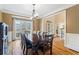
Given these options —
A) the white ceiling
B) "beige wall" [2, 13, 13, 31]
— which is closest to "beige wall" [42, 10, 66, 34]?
the white ceiling

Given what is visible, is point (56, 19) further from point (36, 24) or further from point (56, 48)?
point (56, 48)

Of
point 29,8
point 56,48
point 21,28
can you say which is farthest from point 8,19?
point 56,48

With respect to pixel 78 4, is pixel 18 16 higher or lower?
lower

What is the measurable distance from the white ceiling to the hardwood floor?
0.52m

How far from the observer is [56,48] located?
2273 mm

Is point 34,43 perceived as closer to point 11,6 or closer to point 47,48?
Answer: point 47,48

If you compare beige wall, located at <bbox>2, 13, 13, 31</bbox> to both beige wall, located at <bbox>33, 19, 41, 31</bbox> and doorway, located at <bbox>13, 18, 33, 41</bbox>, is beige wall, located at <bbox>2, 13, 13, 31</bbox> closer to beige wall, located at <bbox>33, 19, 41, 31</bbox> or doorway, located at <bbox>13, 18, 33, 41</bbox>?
doorway, located at <bbox>13, 18, 33, 41</bbox>

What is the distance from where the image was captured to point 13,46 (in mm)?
2223

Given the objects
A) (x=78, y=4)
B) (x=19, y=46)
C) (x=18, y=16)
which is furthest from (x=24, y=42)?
(x=78, y=4)

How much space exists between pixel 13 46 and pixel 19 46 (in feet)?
0.35

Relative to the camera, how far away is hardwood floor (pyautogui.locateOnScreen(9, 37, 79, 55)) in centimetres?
222

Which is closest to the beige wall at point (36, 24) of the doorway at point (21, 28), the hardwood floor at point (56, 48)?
the doorway at point (21, 28)

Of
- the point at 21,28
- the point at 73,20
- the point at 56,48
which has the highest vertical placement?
the point at 73,20

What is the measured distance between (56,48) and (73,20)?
1.96ft
